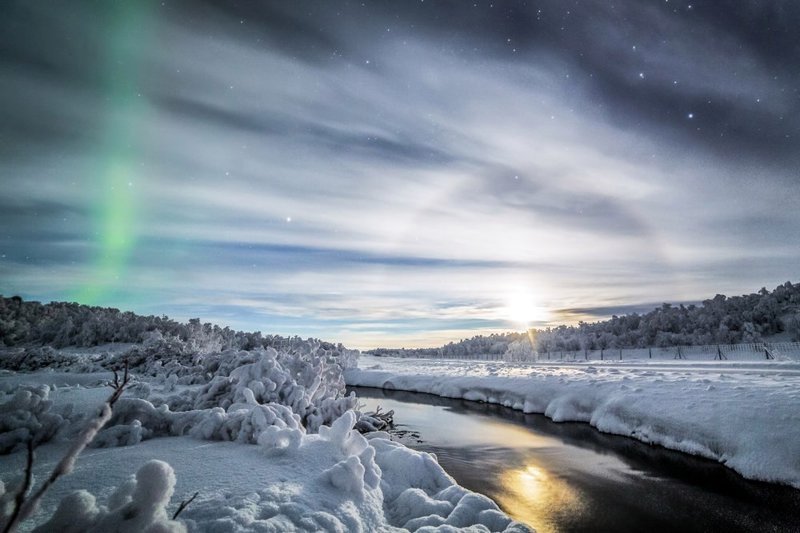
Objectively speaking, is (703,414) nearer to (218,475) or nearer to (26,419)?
(218,475)

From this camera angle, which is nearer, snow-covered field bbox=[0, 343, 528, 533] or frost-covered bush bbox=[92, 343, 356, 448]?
snow-covered field bbox=[0, 343, 528, 533]

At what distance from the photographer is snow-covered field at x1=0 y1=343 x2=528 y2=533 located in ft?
9.83

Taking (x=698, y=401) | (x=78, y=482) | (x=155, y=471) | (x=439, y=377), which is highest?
(x=155, y=471)

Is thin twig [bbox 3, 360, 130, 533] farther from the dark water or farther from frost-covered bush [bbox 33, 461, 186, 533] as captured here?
the dark water

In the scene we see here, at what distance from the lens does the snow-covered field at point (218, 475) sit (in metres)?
3.00

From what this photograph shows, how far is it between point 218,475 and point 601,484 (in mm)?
11032

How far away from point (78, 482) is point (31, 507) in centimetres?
382

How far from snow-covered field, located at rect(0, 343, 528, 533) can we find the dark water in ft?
12.2

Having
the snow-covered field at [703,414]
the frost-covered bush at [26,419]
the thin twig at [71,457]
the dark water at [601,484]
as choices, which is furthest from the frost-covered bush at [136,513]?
the snow-covered field at [703,414]

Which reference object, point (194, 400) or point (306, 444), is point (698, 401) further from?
point (194, 400)

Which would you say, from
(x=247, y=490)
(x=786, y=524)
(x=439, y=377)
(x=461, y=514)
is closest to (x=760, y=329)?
(x=439, y=377)

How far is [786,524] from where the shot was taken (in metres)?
8.27

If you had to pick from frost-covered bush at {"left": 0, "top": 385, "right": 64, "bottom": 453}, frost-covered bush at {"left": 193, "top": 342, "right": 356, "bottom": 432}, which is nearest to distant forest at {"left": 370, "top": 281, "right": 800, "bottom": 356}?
frost-covered bush at {"left": 193, "top": 342, "right": 356, "bottom": 432}

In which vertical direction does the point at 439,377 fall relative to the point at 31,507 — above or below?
below
